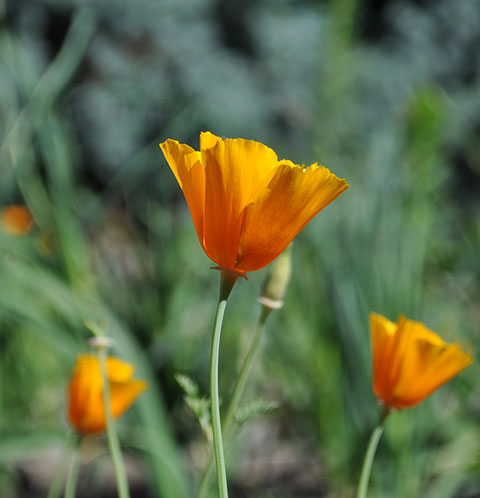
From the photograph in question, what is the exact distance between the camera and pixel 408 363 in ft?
1.19

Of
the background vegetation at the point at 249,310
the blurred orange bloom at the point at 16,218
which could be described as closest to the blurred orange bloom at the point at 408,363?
the background vegetation at the point at 249,310

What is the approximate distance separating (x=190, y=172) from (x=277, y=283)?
0.09 m

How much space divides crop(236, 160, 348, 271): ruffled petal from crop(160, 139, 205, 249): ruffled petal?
0.08ft

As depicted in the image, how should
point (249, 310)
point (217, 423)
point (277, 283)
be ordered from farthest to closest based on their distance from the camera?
point (249, 310) → point (277, 283) → point (217, 423)

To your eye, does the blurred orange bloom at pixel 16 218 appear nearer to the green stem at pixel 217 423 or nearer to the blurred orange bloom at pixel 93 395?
the blurred orange bloom at pixel 93 395

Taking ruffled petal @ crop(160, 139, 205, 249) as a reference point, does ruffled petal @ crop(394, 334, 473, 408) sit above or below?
below

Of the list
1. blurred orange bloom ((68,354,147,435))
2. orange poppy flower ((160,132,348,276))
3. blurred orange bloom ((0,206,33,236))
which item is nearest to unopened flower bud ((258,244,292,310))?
orange poppy flower ((160,132,348,276))

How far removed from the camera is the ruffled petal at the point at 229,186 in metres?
0.30

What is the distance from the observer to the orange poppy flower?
0.29 meters

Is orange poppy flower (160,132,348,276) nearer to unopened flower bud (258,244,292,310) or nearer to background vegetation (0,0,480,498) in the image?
unopened flower bud (258,244,292,310)

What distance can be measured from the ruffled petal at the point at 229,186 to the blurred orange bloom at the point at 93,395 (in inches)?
7.1

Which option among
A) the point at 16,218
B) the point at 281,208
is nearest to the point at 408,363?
the point at 281,208

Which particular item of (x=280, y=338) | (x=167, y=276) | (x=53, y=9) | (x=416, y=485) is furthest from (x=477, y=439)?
(x=53, y=9)

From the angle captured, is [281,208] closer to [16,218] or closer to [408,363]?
[408,363]
